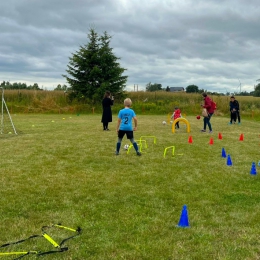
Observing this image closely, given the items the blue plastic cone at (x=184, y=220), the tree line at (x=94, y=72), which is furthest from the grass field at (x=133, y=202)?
the tree line at (x=94, y=72)

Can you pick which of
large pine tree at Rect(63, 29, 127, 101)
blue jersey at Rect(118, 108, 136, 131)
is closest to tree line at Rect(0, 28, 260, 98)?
large pine tree at Rect(63, 29, 127, 101)

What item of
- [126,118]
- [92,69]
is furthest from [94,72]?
[126,118]

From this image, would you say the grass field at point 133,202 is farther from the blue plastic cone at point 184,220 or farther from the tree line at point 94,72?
the tree line at point 94,72

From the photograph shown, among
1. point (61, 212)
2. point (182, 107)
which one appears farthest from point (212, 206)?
point (182, 107)

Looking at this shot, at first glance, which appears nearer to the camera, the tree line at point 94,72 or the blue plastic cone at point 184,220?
the blue plastic cone at point 184,220

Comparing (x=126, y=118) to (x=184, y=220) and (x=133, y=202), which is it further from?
(x=184, y=220)

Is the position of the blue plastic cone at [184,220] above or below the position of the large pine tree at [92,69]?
below

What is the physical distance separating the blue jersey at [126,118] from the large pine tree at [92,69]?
2562 centimetres

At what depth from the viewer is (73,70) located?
35.5 m

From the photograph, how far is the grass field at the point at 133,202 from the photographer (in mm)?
→ 3829

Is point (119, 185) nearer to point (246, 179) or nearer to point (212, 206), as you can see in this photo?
point (212, 206)

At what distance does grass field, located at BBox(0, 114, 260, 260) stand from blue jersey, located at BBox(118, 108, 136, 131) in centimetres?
88

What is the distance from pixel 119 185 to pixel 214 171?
8.32ft

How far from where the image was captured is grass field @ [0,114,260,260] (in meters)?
3.83
